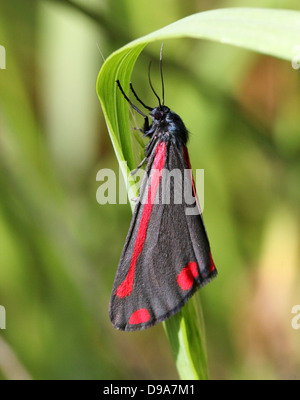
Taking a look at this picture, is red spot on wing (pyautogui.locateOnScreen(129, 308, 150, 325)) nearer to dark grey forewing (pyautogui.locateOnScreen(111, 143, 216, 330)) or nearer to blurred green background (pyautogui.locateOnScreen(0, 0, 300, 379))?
dark grey forewing (pyautogui.locateOnScreen(111, 143, 216, 330))

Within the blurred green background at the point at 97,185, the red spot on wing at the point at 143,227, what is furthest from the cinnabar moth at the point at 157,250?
the blurred green background at the point at 97,185

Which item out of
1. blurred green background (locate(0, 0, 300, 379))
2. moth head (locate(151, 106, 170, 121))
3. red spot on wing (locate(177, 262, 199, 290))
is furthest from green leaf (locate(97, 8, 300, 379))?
blurred green background (locate(0, 0, 300, 379))

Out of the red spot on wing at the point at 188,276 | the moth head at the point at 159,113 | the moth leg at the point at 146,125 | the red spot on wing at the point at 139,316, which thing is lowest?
the red spot on wing at the point at 139,316

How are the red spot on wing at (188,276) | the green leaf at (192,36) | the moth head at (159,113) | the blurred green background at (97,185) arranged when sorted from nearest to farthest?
1. the green leaf at (192,36)
2. the red spot on wing at (188,276)
3. the moth head at (159,113)
4. the blurred green background at (97,185)

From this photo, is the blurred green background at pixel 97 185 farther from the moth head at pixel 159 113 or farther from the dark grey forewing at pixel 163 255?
the dark grey forewing at pixel 163 255

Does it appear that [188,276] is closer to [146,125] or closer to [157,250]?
[157,250]

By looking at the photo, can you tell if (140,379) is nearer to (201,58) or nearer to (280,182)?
(280,182)
